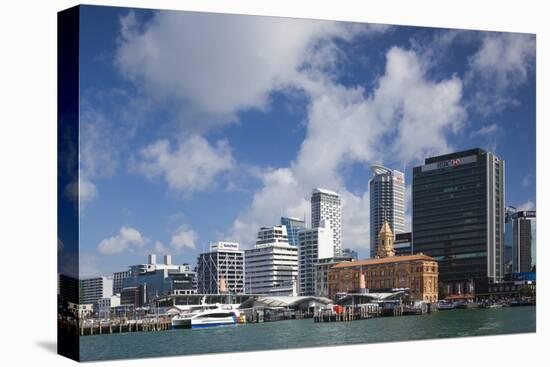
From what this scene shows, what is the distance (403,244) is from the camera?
25.3 metres

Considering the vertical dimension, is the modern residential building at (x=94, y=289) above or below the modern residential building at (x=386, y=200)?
below

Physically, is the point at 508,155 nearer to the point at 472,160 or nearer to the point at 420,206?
the point at 472,160

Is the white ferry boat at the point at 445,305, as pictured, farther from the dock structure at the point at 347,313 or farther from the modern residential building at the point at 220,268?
the modern residential building at the point at 220,268

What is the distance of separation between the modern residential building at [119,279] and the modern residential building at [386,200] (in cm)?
497

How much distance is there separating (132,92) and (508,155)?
7.41 meters

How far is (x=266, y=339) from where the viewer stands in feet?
54.9

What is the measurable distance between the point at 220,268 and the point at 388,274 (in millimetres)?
4459

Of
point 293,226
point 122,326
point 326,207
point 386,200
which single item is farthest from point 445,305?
point 122,326

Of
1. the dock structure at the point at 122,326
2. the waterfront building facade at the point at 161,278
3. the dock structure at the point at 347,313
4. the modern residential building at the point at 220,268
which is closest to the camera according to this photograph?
the dock structure at the point at 122,326

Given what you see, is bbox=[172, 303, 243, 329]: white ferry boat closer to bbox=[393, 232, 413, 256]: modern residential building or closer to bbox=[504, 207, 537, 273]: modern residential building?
bbox=[393, 232, 413, 256]: modern residential building

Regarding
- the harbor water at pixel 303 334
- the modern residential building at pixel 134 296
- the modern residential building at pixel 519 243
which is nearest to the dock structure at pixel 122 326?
the harbor water at pixel 303 334

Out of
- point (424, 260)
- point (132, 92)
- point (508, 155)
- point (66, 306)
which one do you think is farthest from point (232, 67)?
point (424, 260)

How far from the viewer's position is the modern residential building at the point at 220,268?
75.6 feet

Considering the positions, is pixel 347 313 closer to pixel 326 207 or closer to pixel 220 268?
pixel 326 207
